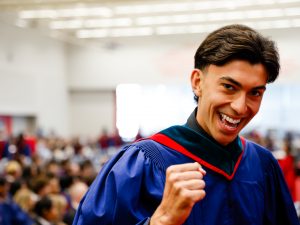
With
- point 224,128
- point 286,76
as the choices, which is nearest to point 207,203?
point 224,128

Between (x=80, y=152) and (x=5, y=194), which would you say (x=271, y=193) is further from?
(x=80, y=152)

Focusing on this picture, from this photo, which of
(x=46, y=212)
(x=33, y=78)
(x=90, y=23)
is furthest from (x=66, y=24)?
(x=46, y=212)

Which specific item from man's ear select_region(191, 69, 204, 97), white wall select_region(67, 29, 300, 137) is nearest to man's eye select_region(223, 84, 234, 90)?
man's ear select_region(191, 69, 204, 97)

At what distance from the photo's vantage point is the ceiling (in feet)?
45.0

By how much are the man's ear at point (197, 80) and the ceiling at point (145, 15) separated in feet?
37.9

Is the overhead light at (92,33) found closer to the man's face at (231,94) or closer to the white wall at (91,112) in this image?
the white wall at (91,112)

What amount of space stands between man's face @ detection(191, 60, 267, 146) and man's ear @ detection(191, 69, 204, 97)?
0.08 feet

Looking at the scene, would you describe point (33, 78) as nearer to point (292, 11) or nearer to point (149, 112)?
point (149, 112)

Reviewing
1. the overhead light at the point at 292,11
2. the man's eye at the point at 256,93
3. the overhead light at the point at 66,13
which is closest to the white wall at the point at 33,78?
the overhead light at the point at 66,13

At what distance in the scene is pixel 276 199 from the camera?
6.19 feet

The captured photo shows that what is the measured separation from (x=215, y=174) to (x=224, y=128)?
0.17m

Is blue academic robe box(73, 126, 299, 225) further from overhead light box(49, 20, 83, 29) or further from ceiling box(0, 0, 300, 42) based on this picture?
overhead light box(49, 20, 83, 29)

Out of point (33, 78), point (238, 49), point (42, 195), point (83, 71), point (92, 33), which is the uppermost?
point (92, 33)

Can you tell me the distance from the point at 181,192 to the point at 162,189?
30 cm
